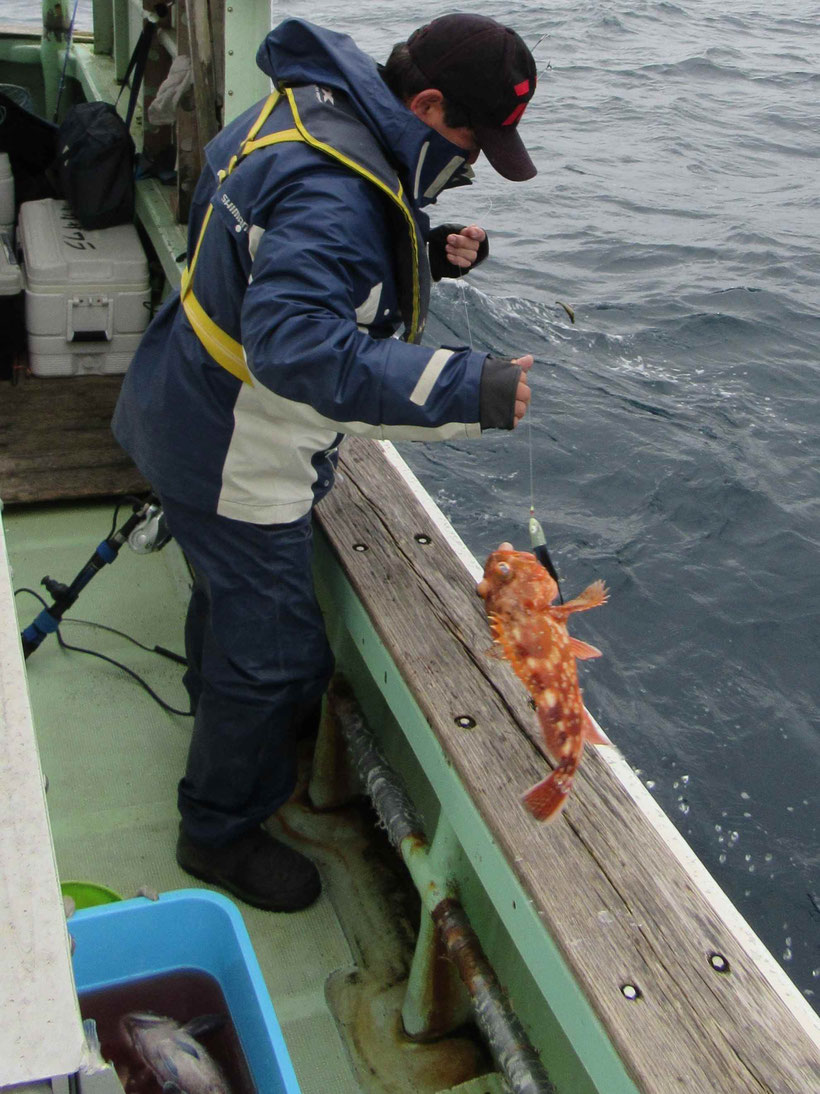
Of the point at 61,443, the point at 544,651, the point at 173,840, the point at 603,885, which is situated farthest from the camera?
the point at 61,443

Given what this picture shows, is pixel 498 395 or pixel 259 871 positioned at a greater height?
pixel 498 395

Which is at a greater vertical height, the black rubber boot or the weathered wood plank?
the weathered wood plank

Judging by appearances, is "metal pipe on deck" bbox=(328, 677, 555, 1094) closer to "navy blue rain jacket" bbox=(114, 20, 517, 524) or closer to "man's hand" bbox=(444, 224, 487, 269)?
"navy blue rain jacket" bbox=(114, 20, 517, 524)

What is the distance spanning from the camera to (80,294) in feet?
16.3

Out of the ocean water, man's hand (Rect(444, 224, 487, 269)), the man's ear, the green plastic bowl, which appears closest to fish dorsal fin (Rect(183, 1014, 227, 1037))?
the green plastic bowl

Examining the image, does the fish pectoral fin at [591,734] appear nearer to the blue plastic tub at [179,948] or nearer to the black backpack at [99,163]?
the blue plastic tub at [179,948]

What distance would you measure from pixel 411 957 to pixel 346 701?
778mm

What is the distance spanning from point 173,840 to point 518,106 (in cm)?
229

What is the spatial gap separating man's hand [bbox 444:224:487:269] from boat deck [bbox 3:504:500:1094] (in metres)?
1.77

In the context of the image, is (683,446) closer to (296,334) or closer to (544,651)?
(544,651)

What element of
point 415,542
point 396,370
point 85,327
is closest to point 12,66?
point 85,327

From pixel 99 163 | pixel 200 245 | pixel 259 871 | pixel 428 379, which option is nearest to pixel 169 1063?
pixel 259 871

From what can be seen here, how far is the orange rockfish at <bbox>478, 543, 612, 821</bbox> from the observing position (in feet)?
7.38

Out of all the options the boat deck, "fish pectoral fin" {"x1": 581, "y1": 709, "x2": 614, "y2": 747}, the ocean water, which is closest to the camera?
"fish pectoral fin" {"x1": 581, "y1": 709, "x2": 614, "y2": 747}
